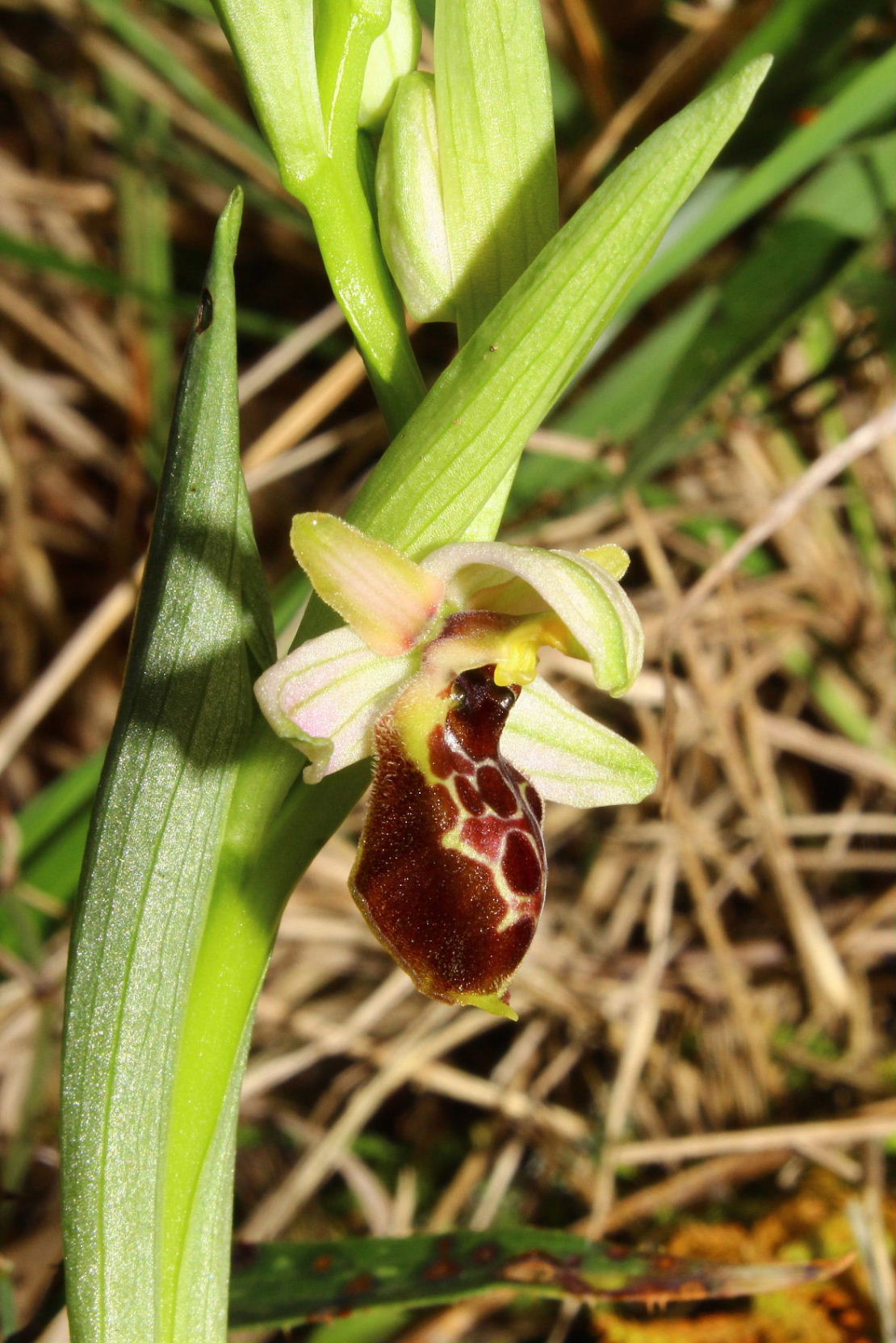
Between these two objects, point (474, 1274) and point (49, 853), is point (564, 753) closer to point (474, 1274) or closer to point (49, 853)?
point (474, 1274)

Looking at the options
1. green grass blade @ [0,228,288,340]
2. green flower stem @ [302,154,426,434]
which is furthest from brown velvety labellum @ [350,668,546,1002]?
green grass blade @ [0,228,288,340]

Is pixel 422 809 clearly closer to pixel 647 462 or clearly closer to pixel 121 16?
pixel 647 462

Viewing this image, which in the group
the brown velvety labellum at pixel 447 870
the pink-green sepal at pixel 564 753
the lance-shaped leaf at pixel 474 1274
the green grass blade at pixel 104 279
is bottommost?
the lance-shaped leaf at pixel 474 1274

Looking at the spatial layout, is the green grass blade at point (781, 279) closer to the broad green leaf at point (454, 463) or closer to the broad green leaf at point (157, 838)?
the broad green leaf at point (454, 463)

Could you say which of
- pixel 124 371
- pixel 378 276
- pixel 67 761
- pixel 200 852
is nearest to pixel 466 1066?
pixel 67 761

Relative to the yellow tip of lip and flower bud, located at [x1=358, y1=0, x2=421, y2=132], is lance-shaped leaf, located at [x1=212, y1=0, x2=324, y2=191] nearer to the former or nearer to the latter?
flower bud, located at [x1=358, y1=0, x2=421, y2=132]

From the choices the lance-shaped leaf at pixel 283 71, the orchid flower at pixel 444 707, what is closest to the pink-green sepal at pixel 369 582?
the orchid flower at pixel 444 707
